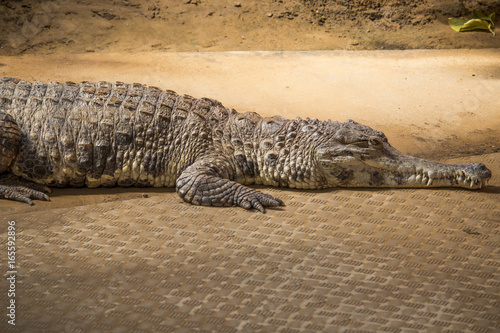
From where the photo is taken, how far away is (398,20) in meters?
9.20

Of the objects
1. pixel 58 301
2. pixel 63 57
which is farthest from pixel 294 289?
pixel 63 57

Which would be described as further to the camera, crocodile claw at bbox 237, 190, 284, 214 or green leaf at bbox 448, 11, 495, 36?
green leaf at bbox 448, 11, 495, 36

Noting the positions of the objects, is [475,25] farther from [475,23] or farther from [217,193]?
[217,193]

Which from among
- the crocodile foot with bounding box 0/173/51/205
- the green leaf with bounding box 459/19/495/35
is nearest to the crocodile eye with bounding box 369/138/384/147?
the crocodile foot with bounding box 0/173/51/205

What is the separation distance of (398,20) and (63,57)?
5474mm

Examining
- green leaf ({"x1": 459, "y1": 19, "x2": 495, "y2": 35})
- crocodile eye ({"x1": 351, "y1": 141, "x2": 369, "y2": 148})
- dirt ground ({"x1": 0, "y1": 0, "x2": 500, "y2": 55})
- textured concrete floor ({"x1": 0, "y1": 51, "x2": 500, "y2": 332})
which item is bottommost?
textured concrete floor ({"x1": 0, "y1": 51, "x2": 500, "y2": 332})

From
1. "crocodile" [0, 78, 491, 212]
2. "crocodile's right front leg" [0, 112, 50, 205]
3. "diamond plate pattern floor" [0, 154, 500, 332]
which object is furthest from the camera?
"crocodile" [0, 78, 491, 212]

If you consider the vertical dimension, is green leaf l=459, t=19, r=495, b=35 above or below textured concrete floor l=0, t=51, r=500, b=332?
above

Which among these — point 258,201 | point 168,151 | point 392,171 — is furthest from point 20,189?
point 392,171

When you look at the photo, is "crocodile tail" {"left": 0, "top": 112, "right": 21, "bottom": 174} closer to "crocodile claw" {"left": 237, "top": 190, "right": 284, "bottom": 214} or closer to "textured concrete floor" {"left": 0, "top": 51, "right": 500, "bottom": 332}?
"textured concrete floor" {"left": 0, "top": 51, "right": 500, "bottom": 332}

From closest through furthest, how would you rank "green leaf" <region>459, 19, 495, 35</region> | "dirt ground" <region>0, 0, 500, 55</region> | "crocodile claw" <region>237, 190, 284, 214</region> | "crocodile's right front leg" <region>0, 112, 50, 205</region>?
"crocodile claw" <region>237, 190, 284, 214</region> < "crocodile's right front leg" <region>0, 112, 50, 205</region> < "dirt ground" <region>0, 0, 500, 55</region> < "green leaf" <region>459, 19, 495, 35</region>

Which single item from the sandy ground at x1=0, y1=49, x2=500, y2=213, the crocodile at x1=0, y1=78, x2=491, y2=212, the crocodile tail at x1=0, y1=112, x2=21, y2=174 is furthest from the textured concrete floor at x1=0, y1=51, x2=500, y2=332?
the sandy ground at x1=0, y1=49, x2=500, y2=213

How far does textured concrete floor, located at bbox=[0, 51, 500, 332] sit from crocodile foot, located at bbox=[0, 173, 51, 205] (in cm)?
9

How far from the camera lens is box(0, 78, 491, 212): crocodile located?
439cm
